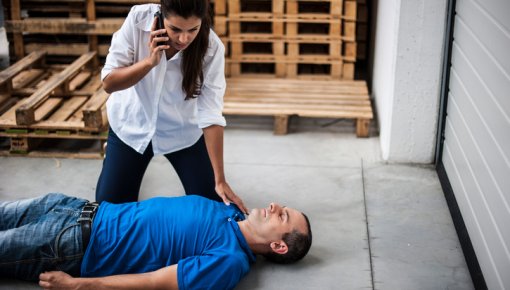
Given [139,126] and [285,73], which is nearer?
[139,126]

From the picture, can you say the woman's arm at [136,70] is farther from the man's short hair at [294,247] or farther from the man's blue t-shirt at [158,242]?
the man's short hair at [294,247]

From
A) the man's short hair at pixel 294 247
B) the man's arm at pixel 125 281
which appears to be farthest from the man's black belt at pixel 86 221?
the man's short hair at pixel 294 247

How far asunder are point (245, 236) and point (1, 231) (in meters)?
1.50

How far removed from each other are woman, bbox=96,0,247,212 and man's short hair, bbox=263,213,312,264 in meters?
0.41

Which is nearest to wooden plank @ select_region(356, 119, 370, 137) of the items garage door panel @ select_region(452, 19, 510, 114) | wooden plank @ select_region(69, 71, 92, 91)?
garage door panel @ select_region(452, 19, 510, 114)

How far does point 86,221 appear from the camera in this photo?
4.28m

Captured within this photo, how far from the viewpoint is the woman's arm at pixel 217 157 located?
15.6 feet

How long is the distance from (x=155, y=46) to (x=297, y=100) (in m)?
3.27

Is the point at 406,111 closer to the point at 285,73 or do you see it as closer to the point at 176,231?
the point at 285,73

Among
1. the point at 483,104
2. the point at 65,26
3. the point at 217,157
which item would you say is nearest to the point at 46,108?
the point at 65,26

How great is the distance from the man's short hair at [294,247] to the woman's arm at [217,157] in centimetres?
41

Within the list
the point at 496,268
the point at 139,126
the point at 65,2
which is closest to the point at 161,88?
the point at 139,126

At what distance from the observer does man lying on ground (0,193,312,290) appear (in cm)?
409

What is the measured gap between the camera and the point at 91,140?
22.9 feet
